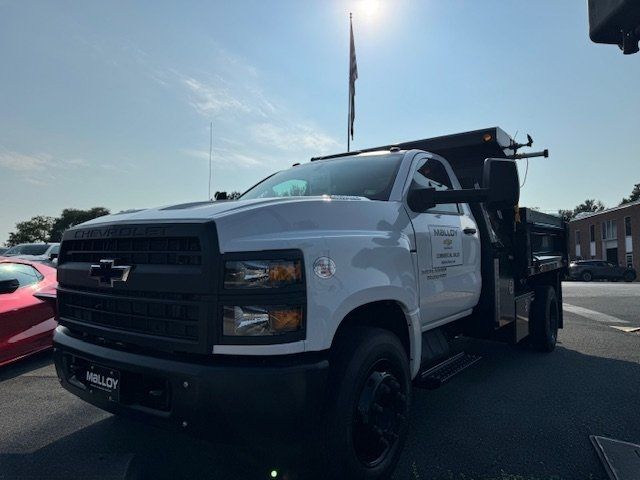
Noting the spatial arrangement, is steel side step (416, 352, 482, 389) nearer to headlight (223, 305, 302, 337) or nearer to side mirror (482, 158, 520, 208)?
side mirror (482, 158, 520, 208)

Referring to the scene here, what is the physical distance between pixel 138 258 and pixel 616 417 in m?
3.90

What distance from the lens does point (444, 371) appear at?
3.77 m

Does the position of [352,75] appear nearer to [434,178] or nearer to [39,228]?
[434,178]

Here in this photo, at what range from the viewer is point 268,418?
2.19 meters

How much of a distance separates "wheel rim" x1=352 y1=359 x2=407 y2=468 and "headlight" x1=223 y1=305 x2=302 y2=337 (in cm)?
69

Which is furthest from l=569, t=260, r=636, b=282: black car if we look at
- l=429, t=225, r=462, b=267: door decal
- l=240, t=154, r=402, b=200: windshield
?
l=240, t=154, r=402, b=200: windshield

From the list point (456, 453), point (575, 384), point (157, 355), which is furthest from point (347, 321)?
point (575, 384)

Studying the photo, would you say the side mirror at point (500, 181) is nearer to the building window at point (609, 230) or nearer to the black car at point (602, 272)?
the black car at point (602, 272)

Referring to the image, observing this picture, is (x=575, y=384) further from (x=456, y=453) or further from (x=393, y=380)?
(x=393, y=380)

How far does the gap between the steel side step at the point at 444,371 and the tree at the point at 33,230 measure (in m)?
80.8

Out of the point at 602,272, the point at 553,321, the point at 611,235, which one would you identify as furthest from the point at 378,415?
the point at 611,235

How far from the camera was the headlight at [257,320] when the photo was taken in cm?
223

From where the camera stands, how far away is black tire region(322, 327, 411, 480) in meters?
2.39

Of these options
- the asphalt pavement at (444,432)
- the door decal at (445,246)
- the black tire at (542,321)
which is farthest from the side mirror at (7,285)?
the black tire at (542,321)
